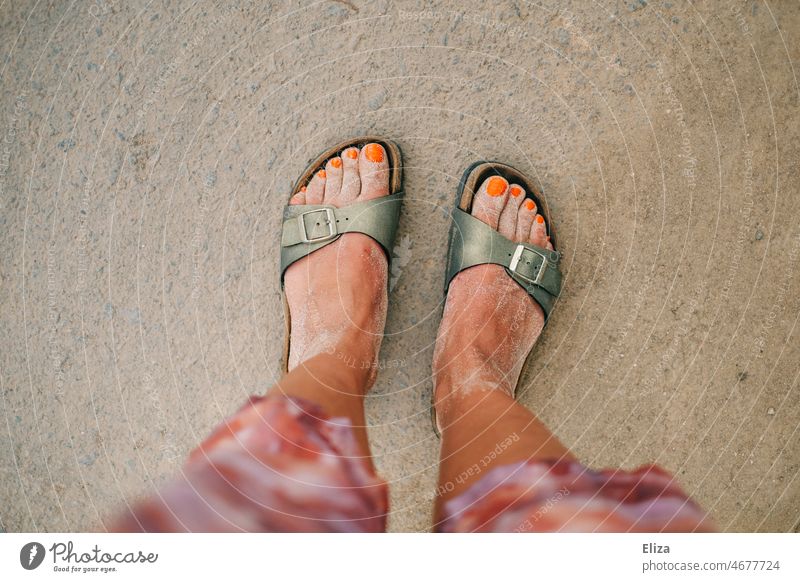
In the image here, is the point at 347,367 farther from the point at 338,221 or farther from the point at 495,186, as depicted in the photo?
the point at 495,186

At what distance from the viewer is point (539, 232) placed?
798 millimetres

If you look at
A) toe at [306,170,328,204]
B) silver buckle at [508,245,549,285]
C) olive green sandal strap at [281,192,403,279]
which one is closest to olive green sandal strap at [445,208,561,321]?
silver buckle at [508,245,549,285]

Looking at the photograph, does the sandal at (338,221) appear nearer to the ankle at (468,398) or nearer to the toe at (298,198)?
the toe at (298,198)

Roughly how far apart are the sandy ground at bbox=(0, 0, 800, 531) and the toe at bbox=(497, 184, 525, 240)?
5 cm

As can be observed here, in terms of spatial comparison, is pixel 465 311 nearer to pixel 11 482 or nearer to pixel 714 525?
pixel 714 525

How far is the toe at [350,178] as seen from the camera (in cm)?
80

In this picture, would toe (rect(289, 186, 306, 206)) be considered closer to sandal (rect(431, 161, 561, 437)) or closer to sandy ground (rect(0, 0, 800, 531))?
sandy ground (rect(0, 0, 800, 531))

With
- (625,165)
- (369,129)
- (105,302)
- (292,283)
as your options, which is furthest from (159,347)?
(625,165)

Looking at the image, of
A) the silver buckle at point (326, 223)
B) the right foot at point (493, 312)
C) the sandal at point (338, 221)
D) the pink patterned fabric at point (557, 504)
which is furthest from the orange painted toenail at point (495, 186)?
the pink patterned fabric at point (557, 504)

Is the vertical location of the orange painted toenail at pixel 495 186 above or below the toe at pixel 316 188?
below

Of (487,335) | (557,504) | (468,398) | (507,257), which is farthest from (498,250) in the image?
(557,504)

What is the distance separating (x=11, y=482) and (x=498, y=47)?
1023 mm

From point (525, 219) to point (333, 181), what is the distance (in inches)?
11.9

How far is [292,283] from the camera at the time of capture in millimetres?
798
